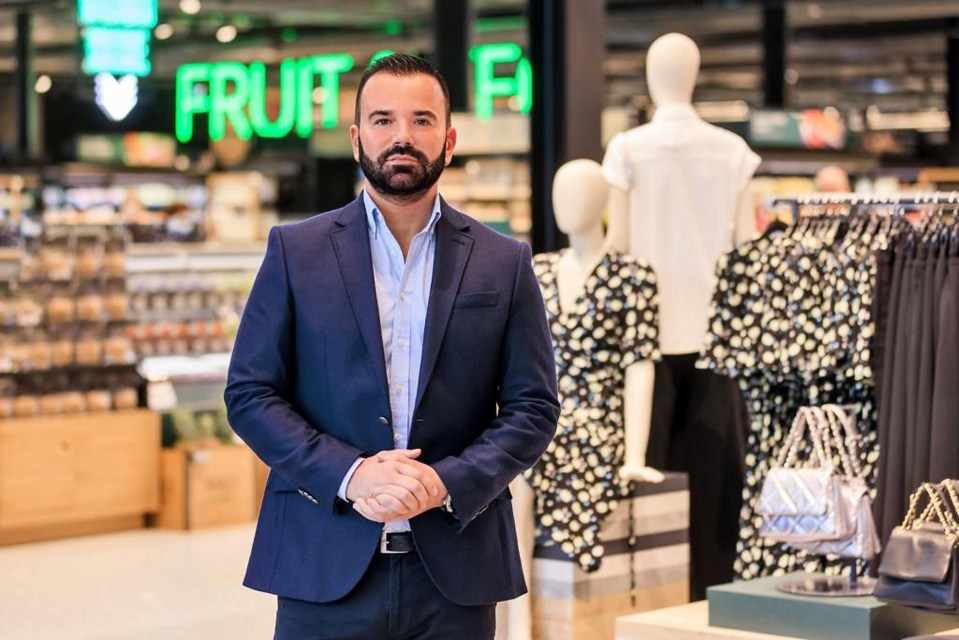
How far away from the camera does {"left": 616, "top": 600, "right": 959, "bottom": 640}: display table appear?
149 inches

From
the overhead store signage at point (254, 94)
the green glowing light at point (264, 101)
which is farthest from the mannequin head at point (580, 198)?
the green glowing light at point (264, 101)

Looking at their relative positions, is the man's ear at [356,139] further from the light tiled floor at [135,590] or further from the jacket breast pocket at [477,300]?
the light tiled floor at [135,590]

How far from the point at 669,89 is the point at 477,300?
10.0 ft

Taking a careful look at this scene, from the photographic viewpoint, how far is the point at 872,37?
55.8ft

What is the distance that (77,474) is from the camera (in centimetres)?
824

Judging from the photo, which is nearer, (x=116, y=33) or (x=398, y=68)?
(x=398, y=68)

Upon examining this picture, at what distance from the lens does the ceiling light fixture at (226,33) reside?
36.0 ft

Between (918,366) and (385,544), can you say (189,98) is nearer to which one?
(918,366)

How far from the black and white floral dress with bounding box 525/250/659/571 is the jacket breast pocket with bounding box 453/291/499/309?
7.94 feet

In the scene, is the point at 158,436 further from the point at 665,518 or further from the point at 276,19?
the point at 276,19

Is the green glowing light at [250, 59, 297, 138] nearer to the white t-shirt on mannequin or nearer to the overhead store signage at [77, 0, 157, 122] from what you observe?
the overhead store signage at [77, 0, 157, 122]

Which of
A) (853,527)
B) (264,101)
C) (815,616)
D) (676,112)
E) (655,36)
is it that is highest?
(655,36)

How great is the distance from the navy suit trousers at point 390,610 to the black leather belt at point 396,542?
0.03ft

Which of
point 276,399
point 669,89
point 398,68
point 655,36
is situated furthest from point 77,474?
point 655,36
